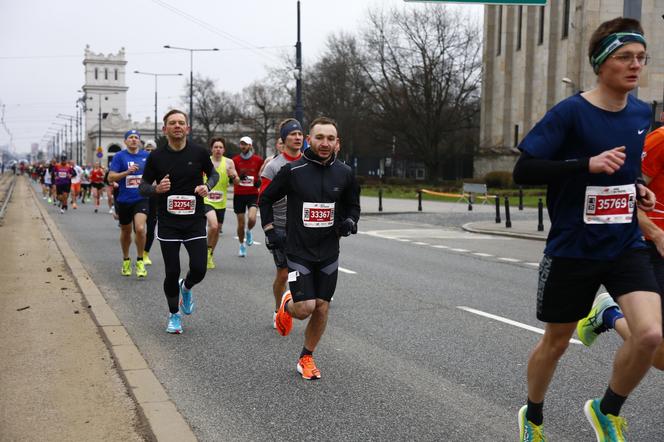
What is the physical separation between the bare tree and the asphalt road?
51.5 metres

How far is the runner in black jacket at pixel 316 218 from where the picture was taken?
5.88 m

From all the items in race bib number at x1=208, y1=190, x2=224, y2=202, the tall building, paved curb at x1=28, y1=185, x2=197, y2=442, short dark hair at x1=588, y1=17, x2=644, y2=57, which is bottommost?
paved curb at x1=28, y1=185, x2=197, y2=442

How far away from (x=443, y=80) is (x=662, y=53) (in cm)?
1711

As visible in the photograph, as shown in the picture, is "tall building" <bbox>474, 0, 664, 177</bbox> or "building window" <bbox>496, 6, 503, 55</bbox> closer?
"tall building" <bbox>474, 0, 664, 177</bbox>

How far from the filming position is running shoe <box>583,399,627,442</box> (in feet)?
13.4

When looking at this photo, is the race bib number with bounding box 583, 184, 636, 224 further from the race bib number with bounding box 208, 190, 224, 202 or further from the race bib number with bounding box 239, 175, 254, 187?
the race bib number with bounding box 239, 175, 254, 187

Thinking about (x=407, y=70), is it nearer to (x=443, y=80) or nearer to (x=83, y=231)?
(x=443, y=80)

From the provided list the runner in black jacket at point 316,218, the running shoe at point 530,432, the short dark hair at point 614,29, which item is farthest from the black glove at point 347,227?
the short dark hair at point 614,29

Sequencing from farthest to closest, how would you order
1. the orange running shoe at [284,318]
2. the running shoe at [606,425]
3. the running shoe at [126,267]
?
the running shoe at [126,267] → the orange running shoe at [284,318] → the running shoe at [606,425]

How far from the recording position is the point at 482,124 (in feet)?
223

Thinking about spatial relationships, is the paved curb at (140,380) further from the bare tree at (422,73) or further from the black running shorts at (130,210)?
the bare tree at (422,73)

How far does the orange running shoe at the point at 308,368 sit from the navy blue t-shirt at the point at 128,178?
608 centimetres

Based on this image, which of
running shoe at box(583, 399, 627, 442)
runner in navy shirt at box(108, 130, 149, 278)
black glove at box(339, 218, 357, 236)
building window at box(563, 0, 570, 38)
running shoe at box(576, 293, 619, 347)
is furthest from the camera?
building window at box(563, 0, 570, 38)

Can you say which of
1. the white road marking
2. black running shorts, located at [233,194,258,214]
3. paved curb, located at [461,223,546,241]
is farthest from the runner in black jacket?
paved curb, located at [461,223,546,241]
